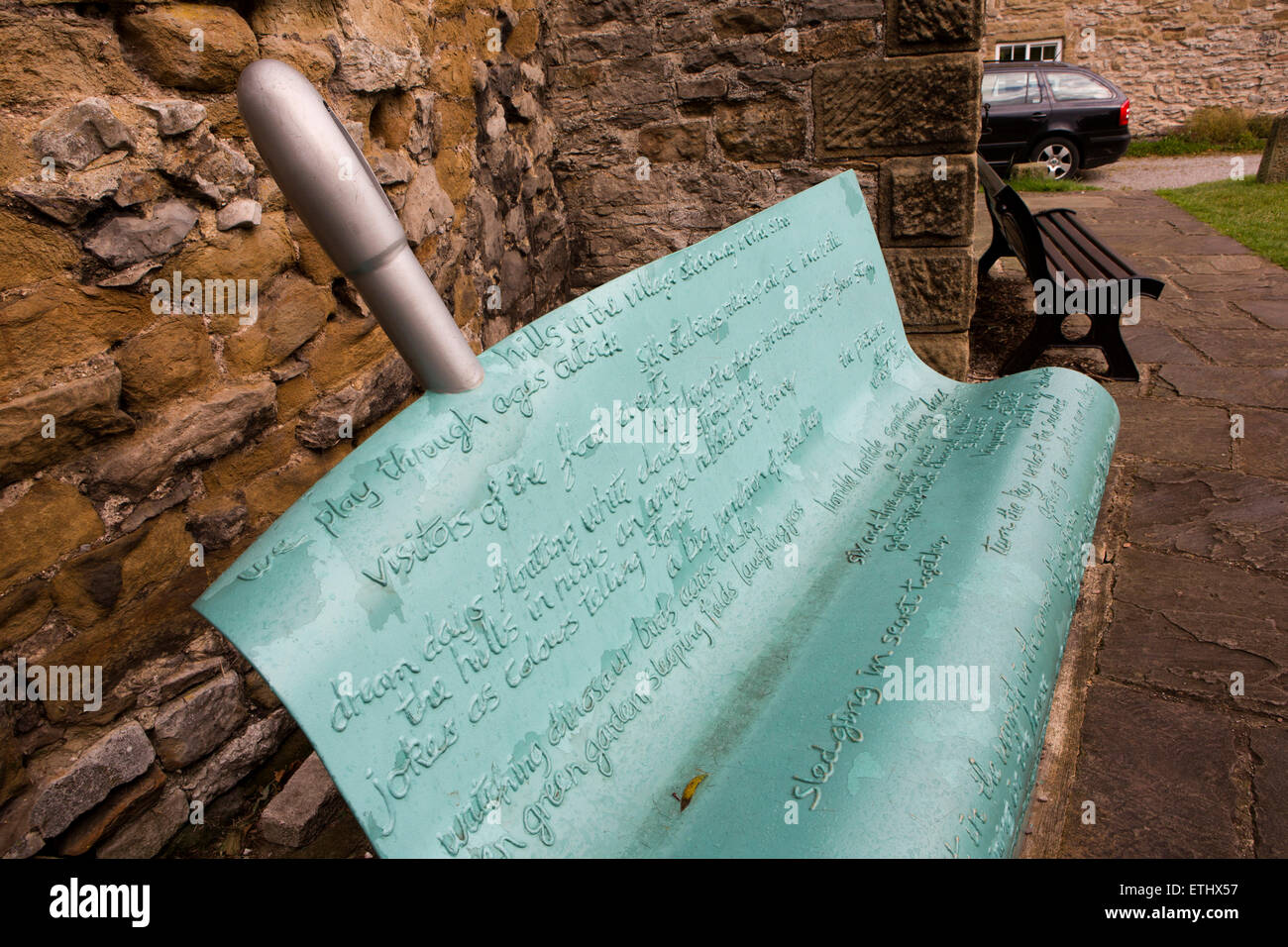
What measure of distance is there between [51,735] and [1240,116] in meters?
15.4

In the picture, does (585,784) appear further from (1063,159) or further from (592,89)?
(1063,159)

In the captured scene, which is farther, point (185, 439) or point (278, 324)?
point (278, 324)

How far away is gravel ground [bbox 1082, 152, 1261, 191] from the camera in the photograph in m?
9.54

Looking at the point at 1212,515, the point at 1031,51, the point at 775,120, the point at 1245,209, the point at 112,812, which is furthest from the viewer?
the point at 1031,51

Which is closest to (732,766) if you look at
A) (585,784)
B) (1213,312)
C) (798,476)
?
(585,784)

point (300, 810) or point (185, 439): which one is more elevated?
point (185, 439)

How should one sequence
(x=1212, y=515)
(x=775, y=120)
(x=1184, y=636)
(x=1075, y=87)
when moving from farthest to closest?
1. (x=1075, y=87)
2. (x=775, y=120)
3. (x=1212, y=515)
4. (x=1184, y=636)

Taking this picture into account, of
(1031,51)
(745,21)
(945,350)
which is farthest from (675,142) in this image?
(1031,51)

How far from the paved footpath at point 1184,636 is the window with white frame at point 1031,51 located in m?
11.2

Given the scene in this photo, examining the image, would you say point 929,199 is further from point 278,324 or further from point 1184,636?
point 278,324

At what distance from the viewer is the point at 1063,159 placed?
10.6 m

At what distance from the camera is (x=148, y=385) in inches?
60.6

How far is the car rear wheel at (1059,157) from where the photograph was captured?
1049cm

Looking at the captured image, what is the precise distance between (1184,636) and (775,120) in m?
2.22
